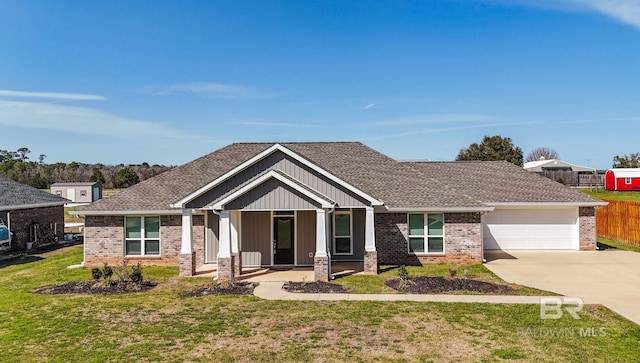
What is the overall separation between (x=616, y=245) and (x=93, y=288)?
26.0m

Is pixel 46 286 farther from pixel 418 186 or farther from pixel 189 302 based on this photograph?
pixel 418 186

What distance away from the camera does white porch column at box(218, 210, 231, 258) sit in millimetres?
15120

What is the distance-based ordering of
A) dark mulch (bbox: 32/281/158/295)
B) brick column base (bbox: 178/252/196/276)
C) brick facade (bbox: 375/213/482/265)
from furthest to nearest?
brick facade (bbox: 375/213/482/265)
brick column base (bbox: 178/252/196/276)
dark mulch (bbox: 32/281/158/295)

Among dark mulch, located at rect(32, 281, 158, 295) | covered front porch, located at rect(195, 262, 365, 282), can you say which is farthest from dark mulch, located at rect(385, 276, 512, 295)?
dark mulch, located at rect(32, 281, 158, 295)

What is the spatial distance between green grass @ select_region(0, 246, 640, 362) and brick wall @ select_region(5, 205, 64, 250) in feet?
42.4

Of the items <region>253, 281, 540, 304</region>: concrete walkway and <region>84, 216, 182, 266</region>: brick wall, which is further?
<region>84, 216, 182, 266</region>: brick wall

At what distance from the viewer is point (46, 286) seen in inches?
574

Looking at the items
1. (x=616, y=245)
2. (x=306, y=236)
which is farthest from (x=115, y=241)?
(x=616, y=245)

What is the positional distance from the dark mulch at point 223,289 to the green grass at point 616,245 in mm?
19543

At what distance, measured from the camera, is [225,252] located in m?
15.1

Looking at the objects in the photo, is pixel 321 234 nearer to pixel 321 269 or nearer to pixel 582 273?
pixel 321 269

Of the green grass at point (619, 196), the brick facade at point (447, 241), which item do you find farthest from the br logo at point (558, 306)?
the green grass at point (619, 196)

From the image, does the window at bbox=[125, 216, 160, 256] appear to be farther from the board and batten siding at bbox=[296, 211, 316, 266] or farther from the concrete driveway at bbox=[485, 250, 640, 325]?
the concrete driveway at bbox=[485, 250, 640, 325]

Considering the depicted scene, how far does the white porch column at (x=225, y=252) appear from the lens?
15.1 meters
